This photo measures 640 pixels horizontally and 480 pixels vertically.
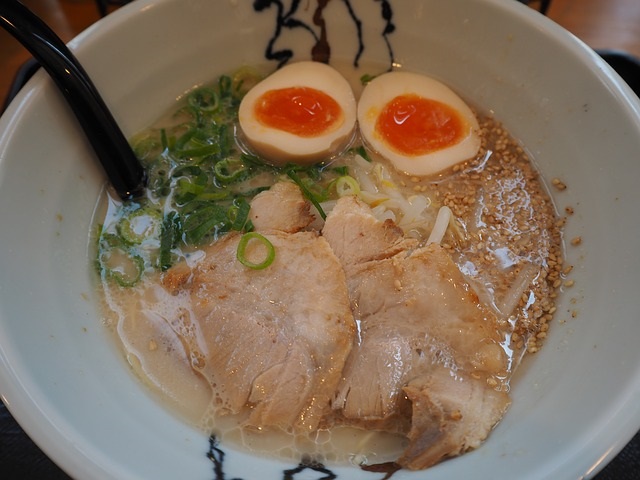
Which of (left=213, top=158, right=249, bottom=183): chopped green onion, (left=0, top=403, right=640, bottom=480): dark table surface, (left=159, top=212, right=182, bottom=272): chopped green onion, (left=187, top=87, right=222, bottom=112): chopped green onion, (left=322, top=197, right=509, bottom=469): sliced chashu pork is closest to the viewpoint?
(left=322, top=197, right=509, bottom=469): sliced chashu pork

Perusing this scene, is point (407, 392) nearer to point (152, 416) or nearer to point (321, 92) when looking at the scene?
point (152, 416)

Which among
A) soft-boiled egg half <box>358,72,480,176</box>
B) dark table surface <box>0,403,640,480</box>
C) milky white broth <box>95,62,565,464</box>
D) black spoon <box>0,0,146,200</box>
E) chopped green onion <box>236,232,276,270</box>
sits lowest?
dark table surface <box>0,403,640,480</box>

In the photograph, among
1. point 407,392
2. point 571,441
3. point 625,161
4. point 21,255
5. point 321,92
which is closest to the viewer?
point 571,441

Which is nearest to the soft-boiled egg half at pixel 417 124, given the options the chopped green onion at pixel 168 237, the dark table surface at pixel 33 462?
the chopped green onion at pixel 168 237

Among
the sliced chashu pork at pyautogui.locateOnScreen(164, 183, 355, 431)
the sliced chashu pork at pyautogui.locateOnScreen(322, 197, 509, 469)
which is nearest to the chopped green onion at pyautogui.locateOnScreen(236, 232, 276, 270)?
the sliced chashu pork at pyautogui.locateOnScreen(164, 183, 355, 431)

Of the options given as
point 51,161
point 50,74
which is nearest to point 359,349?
point 51,161

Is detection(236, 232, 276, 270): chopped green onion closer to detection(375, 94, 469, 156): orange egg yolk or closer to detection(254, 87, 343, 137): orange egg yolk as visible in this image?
detection(254, 87, 343, 137): orange egg yolk

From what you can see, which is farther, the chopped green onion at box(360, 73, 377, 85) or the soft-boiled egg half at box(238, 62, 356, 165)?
the chopped green onion at box(360, 73, 377, 85)
